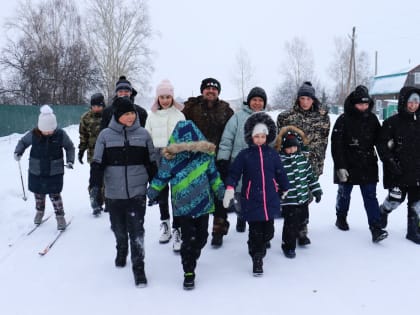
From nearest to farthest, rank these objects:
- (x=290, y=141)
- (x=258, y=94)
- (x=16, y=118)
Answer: (x=290, y=141), (x=258, y=94), (x=16, y=118)

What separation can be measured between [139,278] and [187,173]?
109cm

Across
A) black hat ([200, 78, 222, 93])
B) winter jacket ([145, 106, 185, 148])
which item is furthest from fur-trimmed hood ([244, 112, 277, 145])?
winter jacket ([145, 106, 185, 148])

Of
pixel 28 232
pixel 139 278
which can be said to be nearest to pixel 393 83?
pixel 28 232

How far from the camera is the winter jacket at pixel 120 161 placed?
3398 millimetres

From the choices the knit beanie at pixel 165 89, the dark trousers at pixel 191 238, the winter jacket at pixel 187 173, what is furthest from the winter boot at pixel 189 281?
the knit beanie at pixel 165 89

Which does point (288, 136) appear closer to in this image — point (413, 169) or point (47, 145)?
point (413, 169)

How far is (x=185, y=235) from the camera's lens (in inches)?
131

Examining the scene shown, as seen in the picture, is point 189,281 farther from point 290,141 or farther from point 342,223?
point 342,223

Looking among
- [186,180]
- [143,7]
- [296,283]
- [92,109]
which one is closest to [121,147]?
[186,180]

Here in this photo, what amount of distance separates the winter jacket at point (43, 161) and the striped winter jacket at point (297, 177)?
3.03m

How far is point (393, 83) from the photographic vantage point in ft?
139

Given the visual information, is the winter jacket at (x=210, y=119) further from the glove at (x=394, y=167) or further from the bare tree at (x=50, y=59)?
the bare tree at (x=50, y=59)

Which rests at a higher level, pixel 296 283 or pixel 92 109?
pixel 92 109

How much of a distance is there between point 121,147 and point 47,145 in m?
1.93
